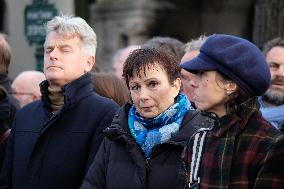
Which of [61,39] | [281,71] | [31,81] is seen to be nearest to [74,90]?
[61,39]

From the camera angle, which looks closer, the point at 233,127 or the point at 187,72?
the point at 233,127

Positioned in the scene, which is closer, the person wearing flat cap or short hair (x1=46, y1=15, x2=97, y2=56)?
the person wearing flat cap

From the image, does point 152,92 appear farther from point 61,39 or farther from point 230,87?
point 61,39

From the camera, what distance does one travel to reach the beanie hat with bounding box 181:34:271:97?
2.47m

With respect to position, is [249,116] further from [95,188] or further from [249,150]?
[95,188]

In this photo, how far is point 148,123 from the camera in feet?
9.70

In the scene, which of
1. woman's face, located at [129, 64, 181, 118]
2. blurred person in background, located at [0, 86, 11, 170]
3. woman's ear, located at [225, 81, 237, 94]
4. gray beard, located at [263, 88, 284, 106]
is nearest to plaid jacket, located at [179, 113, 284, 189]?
woman's ear, located at [225, 81, 237, 94]

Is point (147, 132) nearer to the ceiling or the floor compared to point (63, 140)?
nearer to the ceiling

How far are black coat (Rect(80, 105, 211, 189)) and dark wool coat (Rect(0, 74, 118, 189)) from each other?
238mm

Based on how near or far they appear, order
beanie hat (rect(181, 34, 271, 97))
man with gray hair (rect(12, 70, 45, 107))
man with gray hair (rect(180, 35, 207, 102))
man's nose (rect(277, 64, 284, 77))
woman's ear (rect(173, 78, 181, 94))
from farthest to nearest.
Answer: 1. man with gray hair (rect(12, 70, 45, 107))
2. man's nose (rect(277, 64, 284, 77))
3. man with gray hair (rect(180, 35, 207, 102))
4. woman's ear (rect(173, 78, 181, 94))
5. beanie hat (rect(181, 34, 271, 97))

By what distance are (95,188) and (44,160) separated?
17.9 inches

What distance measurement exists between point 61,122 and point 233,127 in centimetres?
116

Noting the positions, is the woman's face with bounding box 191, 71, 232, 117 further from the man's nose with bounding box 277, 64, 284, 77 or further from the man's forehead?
the man's nose with bounding box 277, 64, 284, 77

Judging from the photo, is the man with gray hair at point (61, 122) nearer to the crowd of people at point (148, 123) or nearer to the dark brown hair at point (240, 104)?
the crowd of people at point (148, 123)
